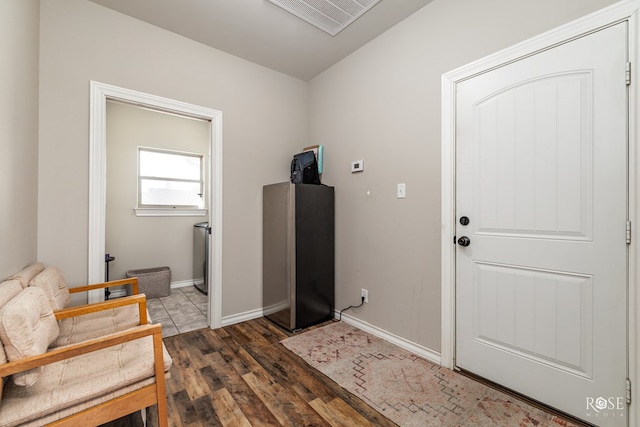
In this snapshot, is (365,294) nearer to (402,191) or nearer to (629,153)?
(402,191)

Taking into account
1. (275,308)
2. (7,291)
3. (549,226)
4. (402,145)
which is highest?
(402,145)

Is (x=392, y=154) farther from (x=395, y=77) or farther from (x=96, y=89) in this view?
(x=96, y=89)

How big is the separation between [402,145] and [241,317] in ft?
7.54

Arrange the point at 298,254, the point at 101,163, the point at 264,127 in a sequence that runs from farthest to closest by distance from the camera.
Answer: the point at 264,127 → the point at 298,254 → the point at 101,163

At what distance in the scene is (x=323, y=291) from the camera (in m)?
2.80

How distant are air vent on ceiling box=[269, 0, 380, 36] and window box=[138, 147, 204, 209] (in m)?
2.83

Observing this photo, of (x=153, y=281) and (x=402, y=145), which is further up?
(x=402, y=145)

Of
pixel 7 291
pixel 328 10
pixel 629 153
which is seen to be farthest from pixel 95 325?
pixel 629 153

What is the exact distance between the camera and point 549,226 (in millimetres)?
1567

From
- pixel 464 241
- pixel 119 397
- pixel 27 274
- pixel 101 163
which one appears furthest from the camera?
pixel 101 163

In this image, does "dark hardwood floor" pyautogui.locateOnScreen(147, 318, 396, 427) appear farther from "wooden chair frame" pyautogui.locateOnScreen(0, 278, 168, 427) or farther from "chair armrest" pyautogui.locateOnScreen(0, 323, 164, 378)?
"chair armrest" pyautogui.locateOnScreen(0, 323, 164, 378)

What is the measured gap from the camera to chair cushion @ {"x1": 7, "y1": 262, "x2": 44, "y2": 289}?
138 centimetres

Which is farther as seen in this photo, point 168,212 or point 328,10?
point 168,212

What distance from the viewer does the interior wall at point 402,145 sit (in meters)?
1.84
